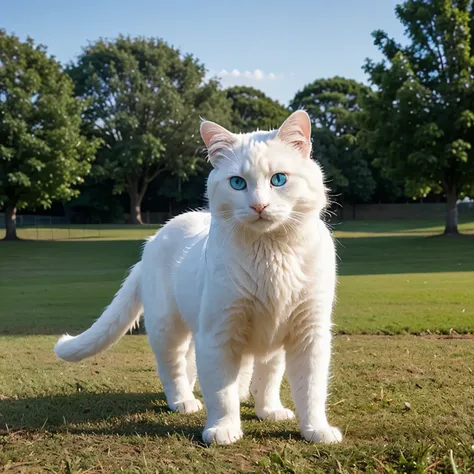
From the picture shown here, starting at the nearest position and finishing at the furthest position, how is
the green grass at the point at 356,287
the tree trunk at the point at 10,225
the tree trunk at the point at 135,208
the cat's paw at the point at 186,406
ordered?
the cat's paw at the point at 186,406 → the green grass at the point at 356,287 → the tree trunk at the point at 10,225 → the tree trunk at the point at 135,208

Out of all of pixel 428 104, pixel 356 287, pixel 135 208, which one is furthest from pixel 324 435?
pixel 135 208

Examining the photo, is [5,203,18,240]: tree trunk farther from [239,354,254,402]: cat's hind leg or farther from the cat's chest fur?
the cat's chest fur

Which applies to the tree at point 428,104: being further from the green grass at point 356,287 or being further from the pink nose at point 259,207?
the pink nose at point 259,207

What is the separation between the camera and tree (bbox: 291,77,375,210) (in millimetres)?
42062

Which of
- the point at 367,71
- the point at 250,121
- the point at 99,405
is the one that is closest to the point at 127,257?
the point at 367,71

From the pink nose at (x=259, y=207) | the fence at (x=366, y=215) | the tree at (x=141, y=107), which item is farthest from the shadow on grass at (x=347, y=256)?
the fence at (x=366, y=215)

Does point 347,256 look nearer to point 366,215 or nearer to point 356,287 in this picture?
point 356,287

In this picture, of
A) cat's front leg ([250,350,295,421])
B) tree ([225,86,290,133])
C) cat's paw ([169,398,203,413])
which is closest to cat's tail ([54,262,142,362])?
cat's paw ([169,398,203,413])

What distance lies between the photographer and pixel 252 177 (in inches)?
106

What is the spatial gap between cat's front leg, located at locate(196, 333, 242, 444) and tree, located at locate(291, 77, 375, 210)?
3699 cm

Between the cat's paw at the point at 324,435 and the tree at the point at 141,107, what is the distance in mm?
33843

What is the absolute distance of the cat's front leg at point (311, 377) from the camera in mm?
2857

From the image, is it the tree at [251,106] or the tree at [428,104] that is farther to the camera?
the tree at [251,106]

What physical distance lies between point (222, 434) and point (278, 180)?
1.29 metres
